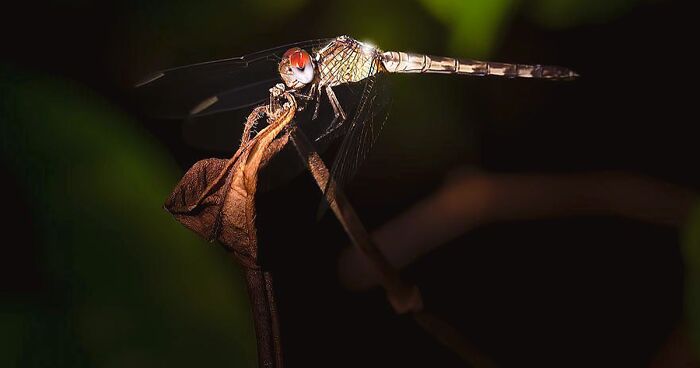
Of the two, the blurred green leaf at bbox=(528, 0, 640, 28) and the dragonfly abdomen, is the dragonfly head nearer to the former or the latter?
the dragonfly abdomen

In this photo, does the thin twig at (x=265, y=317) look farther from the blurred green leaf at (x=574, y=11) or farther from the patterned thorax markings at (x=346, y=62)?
the blurred green leaf at (x=574, y=11)

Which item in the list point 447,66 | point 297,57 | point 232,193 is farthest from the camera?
point 447,66

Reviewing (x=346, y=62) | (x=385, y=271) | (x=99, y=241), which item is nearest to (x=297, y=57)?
(x=346, y=62)

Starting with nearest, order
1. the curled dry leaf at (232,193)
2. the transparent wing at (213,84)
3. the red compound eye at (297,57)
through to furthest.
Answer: the curled dry leaf at (232,193)
the red compound eye at (297,57)
the transparent wing at (213,84)

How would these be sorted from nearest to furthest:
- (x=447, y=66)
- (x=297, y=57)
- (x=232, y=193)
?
1. (x=232, y=193)
2. (x=297, y=57)
3. (x=447, y=66)

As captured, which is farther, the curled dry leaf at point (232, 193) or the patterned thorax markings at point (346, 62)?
the patterned thorax markings at point (346, 62)

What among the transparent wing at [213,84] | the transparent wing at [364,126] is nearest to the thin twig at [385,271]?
the transparent wing at [364,126]

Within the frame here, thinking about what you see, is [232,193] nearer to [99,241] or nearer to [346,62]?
[346,62]

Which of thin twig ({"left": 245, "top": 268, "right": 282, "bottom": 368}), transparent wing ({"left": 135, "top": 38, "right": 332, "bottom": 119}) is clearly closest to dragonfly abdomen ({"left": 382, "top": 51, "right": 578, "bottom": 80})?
transparent wing ({"left": 135, "top": 38, "right": 332, "bottom": 119})
